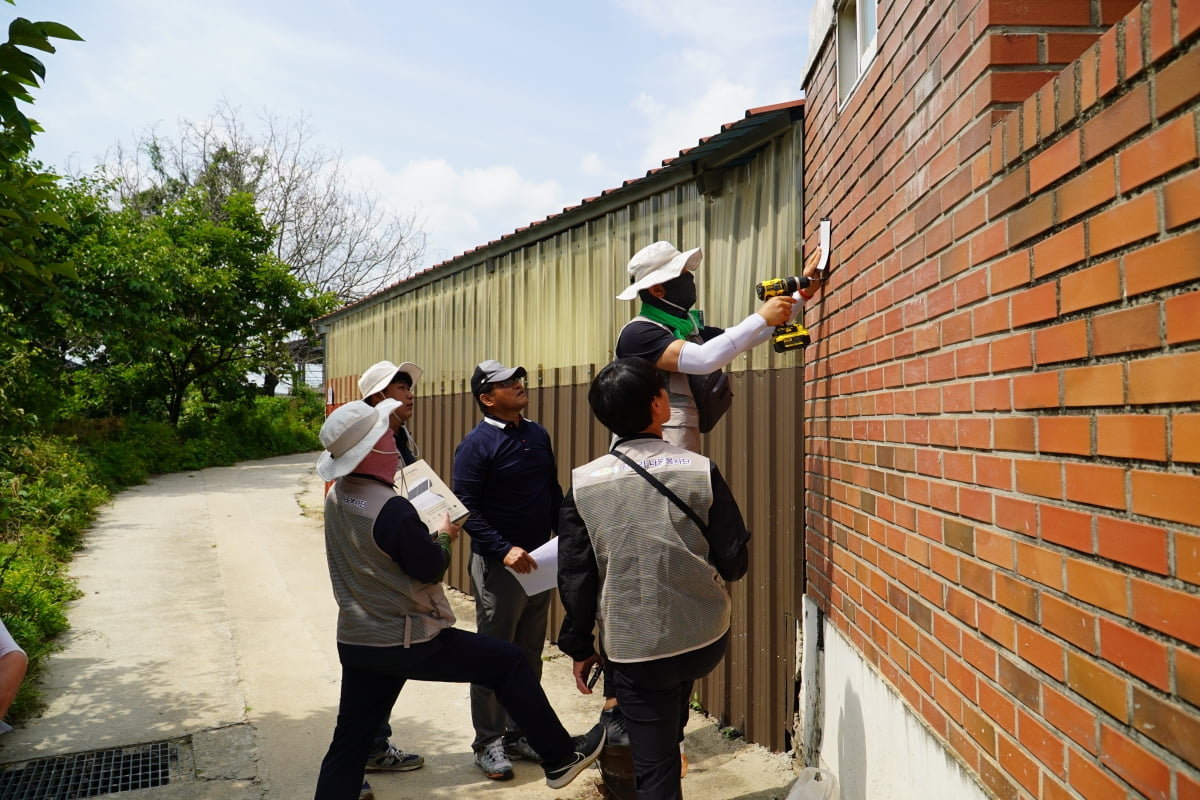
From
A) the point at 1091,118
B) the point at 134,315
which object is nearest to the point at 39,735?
the point at 1091,118

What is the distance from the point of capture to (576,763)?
3.76 m

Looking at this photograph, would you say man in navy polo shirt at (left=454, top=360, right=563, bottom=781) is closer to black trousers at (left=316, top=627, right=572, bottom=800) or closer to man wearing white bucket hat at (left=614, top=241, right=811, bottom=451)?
black trousers at (left=316, top=627, right=572, bottom=800)

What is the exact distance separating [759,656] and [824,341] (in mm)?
1821

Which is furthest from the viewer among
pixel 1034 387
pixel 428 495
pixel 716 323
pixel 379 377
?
pixel 716 323

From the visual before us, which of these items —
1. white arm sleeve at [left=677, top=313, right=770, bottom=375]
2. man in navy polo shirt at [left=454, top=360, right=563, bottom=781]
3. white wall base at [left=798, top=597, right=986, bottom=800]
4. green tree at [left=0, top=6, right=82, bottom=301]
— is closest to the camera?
white wall base at [left=798, top=597, right=986, bottom=800]

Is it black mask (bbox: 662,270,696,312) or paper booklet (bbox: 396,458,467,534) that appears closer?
black mask (bbox: 662,270,696,312)

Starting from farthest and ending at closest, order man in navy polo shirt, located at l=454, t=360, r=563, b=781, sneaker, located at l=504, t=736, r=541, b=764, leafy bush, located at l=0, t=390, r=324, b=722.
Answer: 1. leafy bush, located at l=0, t=390, r=324, b=722
2. sneaker, located at l=504, t=736, r=541, b=764
3. man in navy polo shirt, located at l=454, t=360, r=563, b=781

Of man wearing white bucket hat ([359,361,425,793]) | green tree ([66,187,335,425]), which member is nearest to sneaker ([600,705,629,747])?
man wearing white bucket hat ([359,361,425,793])

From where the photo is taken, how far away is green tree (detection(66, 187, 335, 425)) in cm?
Answer: 1744

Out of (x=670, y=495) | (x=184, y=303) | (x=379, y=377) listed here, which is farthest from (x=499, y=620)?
(x=184, y=303)

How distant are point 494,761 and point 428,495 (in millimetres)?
1576

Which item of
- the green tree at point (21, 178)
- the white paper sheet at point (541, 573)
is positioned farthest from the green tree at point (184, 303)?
the white paper sheet at point (541, 573)

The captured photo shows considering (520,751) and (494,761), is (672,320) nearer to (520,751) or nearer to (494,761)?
(494,761)

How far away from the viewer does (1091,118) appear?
1.67m
